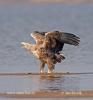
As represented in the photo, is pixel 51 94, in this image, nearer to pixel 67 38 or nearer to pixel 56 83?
pixel 56 83

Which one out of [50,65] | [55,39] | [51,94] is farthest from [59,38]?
[51,94]

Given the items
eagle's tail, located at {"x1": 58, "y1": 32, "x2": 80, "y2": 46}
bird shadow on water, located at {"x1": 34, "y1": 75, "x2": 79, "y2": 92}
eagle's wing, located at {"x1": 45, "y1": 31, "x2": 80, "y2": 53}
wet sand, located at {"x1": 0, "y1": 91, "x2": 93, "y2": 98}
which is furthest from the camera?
eagle's tail, located at {"x1": 58, "y1": 32, "x2": 80, "y2": 46}

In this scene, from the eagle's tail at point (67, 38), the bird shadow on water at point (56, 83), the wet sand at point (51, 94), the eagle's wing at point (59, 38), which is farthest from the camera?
the eagle's tail at point (67, 38)

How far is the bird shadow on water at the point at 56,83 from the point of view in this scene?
14.5m

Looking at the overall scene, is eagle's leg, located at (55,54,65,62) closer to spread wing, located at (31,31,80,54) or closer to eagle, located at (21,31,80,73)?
eagle, located at (21,31,80,73)

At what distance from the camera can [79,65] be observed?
1869cm

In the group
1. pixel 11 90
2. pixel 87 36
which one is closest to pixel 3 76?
pixel 11 90

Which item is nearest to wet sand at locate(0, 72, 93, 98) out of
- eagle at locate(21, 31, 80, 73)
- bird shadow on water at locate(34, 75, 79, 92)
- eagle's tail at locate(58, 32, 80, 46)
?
bird shadow on water at locate(34, 75, 79, 92)

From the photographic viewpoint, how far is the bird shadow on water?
47.6 feet

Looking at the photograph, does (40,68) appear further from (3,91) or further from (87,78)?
(3,91)

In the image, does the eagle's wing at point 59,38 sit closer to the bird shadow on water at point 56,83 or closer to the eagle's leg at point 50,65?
the eagle's leg at point 50,65

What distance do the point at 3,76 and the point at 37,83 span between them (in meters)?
1.51

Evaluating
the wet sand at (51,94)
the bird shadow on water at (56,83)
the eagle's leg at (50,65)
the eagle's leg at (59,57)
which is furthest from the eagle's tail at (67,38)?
the wet sand at (51,94)

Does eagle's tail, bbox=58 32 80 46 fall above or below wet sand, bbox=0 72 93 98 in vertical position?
above
